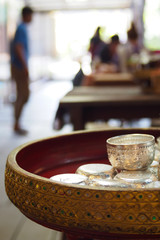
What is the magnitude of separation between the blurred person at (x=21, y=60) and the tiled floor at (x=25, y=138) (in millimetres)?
261

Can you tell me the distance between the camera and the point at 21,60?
435cm

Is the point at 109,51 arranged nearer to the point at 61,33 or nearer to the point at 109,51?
the point at 109,51

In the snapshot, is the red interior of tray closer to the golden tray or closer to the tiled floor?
the golden tray

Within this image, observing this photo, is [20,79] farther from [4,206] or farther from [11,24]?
[11,24]

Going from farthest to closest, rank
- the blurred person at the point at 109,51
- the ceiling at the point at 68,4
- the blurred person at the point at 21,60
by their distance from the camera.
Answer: the ceiling at the point at 68,4, the blurred person at the point at 109,51, the blurred person at the point at 21,60


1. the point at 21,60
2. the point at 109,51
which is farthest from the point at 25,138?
the point at 109,51

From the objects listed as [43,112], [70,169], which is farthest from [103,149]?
[43,112]

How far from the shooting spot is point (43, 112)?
19.7 ft

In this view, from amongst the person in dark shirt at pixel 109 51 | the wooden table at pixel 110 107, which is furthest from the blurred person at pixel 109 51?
the wooden table at pixel 110 107

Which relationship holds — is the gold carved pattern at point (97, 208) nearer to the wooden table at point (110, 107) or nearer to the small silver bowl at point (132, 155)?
the small silver bowl at point (132, 155)

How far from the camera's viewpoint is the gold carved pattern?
1.84 ft

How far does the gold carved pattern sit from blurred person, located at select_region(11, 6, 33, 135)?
12.4ft

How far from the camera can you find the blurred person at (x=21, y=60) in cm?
428

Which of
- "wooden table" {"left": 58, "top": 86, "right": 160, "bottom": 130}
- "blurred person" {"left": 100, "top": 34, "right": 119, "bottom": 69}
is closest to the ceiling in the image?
"blurred person" {"left": 100, "top": 34, "right": 119, "bottom": 69}
